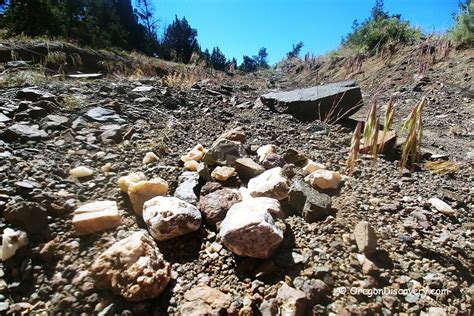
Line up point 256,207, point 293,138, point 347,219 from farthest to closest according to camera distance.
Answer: point 293,138, point 347,219, point 256,207

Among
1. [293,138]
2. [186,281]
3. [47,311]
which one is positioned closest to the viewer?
[47,311]

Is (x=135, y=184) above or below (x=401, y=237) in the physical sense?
above

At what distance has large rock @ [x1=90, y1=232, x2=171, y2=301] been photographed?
3.49 ft

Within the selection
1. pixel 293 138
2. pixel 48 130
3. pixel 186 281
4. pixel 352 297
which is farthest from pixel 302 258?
pixel 48 130

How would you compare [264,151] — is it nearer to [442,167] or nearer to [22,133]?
[442,167]

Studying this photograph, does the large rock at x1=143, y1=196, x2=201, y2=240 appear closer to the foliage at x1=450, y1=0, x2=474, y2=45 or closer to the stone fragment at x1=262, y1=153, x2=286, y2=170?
the stone fragment at x1=262, y1=153, x2=286, y2=170

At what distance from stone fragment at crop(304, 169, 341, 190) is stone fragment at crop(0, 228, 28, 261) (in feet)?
4.87

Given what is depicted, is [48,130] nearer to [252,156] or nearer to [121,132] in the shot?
[121,132]

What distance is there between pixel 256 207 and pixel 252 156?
0.92 meters

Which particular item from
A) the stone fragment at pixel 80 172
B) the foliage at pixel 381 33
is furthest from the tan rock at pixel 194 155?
the foliage at pixel 381 33

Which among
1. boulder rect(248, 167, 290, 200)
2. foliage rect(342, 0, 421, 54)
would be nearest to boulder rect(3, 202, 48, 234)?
boulder rect(248, 167, 290, 200)

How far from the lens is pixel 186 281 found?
1.17 metres

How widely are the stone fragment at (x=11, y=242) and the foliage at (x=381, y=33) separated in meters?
5.54

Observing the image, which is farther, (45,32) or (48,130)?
(45,32)
